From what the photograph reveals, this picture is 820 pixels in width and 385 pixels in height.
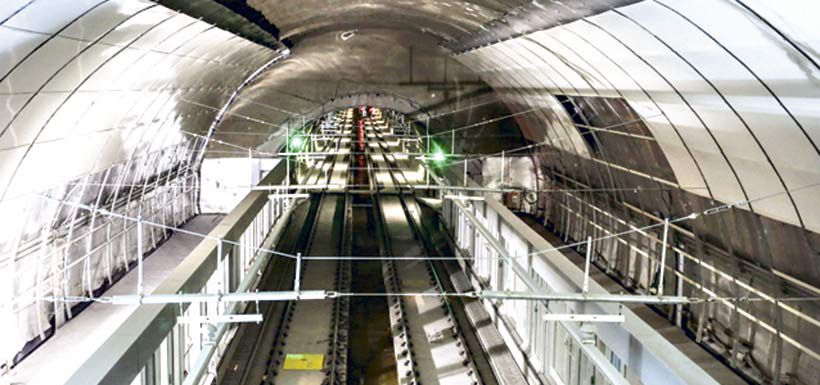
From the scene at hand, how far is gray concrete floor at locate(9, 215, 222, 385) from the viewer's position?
35.4ft

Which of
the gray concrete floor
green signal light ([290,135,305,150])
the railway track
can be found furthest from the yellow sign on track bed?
green signal light ([290,135,305,150])

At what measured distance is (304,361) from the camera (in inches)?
557

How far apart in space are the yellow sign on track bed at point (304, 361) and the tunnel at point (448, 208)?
9 cm

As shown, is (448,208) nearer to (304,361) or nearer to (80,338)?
(304,361)

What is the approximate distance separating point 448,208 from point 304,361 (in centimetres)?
1126

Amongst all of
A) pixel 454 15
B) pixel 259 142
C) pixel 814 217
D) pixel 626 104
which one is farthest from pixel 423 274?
pixel 814 217

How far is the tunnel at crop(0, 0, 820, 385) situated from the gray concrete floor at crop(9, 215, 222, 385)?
2.3 inches

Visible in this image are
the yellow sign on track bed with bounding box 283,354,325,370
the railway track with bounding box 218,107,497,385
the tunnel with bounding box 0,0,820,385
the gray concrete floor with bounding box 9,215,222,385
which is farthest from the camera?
the yellow sign on track bed with bounding box 283,354,325,370

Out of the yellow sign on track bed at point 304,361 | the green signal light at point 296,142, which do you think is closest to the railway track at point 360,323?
the yellow sign on track bed at point 304,361

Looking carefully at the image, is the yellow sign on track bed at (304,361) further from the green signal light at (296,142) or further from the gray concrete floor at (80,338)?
the green signal light at (296,142)

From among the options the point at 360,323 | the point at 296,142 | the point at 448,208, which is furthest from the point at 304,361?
the point at 296,142

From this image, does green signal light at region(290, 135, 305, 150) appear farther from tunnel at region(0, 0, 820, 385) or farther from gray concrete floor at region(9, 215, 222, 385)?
gray concrete floor at region(9, 215, 222, 385)

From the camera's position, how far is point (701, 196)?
12406 millimetres

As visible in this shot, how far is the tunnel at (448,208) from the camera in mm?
7973
